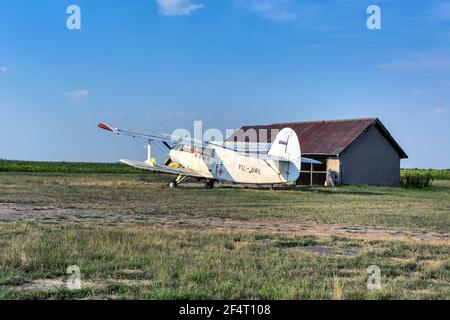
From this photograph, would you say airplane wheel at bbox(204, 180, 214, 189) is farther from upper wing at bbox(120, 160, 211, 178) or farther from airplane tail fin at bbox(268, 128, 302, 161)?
airplane tail fin at bbox(268, 128, 302, 161)

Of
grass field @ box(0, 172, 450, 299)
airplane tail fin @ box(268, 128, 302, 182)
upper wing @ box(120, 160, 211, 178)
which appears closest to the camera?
grass field @ box(0, 172, 450, 299)

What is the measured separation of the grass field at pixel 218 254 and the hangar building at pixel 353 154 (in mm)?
22685

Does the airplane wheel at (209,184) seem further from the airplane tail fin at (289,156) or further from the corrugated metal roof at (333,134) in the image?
the corrugated metal roof at (333,134)

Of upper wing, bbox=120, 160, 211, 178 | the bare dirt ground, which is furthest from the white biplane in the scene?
the bare dirt ground

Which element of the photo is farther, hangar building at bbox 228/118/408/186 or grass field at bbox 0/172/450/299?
hangar building at bbox 228/118/408/186

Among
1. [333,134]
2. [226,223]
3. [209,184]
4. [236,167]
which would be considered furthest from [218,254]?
[333,134]

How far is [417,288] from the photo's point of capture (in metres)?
7.42

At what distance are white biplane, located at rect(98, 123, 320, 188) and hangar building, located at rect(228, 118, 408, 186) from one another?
25.8ft

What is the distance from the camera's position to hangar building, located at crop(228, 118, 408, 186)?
132 ft

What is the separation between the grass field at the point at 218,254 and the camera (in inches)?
274

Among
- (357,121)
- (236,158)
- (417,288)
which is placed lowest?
(417,288)

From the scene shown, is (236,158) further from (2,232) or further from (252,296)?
(252,296)
